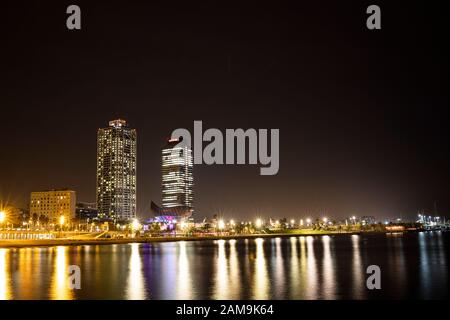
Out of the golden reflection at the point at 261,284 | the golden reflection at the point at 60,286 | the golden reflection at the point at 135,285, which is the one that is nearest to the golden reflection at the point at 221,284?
the golden reflection at the point at 261,284

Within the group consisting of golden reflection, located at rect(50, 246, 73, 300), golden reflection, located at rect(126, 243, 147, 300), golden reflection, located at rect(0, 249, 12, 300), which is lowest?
golden reflection, located at rect(126, 243, 147, 300)

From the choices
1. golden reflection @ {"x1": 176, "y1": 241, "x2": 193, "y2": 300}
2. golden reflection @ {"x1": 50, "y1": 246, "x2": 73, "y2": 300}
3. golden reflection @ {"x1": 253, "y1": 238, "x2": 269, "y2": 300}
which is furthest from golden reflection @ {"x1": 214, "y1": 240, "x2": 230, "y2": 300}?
golden reflection @ {"x1": 50, "y1": 246, "x2": 73, "y2": 300}

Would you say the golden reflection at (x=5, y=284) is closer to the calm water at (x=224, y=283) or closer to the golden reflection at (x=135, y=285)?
the calm water at (x=224, y=283)

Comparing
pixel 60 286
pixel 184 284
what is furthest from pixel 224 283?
pixel 60 286

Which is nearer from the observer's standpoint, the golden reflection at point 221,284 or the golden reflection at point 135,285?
the golden reflection at point 135,285

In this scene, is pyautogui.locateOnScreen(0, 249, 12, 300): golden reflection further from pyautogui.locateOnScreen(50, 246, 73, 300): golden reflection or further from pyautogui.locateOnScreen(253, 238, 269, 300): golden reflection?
pyautogui.locateOnScreen(253, 238, 269, 300): golden reflection

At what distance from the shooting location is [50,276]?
124 feet

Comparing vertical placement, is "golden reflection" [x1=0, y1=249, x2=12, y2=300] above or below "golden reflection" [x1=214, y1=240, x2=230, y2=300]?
above

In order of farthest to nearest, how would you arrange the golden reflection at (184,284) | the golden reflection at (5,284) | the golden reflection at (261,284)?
the golden reflection at (184,284)
the golden reflection at (261,284)
the golden reflection at (5,284)

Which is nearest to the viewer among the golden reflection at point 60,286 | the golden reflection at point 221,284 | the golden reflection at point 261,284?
the golden reflection at point 60,286

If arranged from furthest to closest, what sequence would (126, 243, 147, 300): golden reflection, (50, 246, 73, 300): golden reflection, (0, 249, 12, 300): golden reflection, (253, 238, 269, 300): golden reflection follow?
(253, 238, 269, 300): golden reflection, (126, 243, 147, 300): golden reflection, (50, 246, 73, 300): golden reflection, (0, 249, 12, 300): golden reflection

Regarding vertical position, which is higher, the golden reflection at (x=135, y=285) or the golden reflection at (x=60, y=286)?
the golden reflection at (x=60, y=286)
